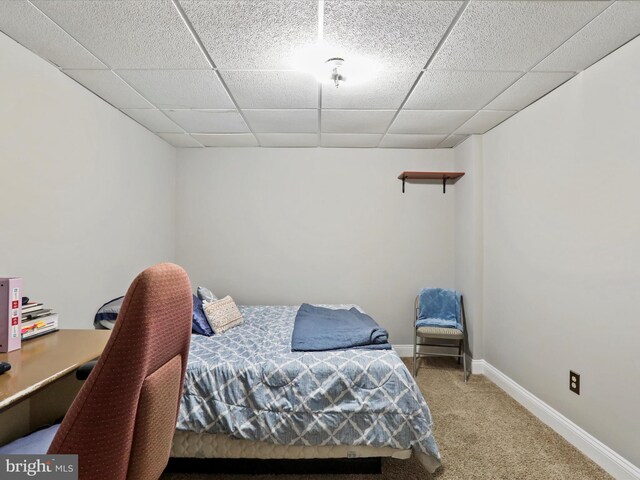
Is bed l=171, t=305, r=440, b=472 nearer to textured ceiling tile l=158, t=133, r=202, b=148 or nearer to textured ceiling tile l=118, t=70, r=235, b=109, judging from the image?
textured ceiling tile l=118, t=70, r=235, b=109

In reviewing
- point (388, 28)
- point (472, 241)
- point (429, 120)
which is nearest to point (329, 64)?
point (388, 28)

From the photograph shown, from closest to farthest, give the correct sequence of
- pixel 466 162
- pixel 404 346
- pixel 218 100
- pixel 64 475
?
pixel 64 475 → pixel 218 100 → pixel 466 162 → pixel 404 346

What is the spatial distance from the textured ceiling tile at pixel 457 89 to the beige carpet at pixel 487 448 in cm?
248

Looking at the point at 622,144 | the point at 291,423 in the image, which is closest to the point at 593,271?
the point at 622,144

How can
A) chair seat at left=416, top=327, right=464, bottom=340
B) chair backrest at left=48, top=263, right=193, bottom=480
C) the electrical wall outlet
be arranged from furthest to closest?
1. chair seat at left=416, top=327, right=464, bottom=340
2. the electrical wall outlet
3. chair backrest at left=48, top=263, right=193, bottom=480

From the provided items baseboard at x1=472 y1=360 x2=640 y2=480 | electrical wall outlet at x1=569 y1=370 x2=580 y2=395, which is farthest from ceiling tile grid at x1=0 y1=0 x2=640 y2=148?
baseboard at x1=472 y1=360 x2=640 y2=480

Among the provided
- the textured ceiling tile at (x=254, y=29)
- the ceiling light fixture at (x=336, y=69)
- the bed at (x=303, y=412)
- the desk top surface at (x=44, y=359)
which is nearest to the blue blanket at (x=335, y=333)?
the bed at (x=303, y=412)

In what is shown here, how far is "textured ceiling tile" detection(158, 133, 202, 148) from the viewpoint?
3.64 m

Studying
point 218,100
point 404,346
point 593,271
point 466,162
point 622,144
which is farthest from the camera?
point 404,346

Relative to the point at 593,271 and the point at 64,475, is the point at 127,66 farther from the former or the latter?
the point at 593,271

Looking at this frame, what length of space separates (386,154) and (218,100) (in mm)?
2112

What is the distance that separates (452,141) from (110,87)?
3303 millimetres

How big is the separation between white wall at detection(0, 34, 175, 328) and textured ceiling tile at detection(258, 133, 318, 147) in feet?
3.97

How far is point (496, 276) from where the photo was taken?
333cm
